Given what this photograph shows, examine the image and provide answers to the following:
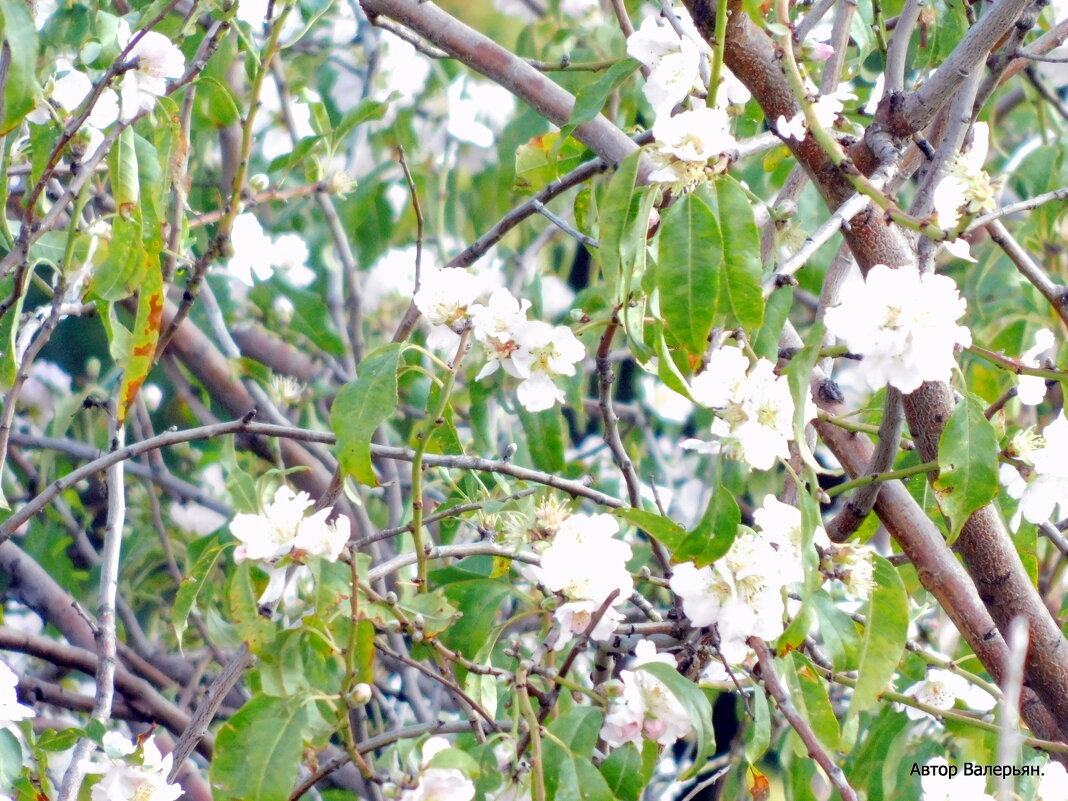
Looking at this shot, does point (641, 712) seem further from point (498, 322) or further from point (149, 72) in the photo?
point (149, 72)

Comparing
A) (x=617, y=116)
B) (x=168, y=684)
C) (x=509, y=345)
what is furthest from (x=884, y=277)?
(x=168, y=684)

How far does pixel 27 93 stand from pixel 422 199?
156 centimetres

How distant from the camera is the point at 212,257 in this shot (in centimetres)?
121

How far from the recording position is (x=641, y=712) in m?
0.91

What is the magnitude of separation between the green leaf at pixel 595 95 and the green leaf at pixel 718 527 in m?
0.33

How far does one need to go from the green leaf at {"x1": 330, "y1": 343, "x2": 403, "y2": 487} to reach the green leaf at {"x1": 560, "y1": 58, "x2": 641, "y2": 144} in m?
0.25

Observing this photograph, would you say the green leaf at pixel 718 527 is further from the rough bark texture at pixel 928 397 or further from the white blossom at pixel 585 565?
the rough bark texture at pixel 928 397

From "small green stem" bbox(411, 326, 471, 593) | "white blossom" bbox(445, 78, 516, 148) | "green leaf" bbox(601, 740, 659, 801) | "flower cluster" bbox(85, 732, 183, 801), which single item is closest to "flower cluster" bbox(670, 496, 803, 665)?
"green leaf" bbox(601, 740, 659, 801)

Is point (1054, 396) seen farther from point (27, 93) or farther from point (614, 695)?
point (27, 93)

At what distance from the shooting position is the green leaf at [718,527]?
83 centimetres

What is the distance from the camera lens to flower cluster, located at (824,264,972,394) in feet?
2.76

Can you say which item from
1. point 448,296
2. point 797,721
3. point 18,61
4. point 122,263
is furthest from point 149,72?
point 797,721

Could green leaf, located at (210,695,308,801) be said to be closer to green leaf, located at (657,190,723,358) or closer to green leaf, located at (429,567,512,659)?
green leaf, located at (429,567,512,659)

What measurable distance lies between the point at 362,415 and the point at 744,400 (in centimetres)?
30
